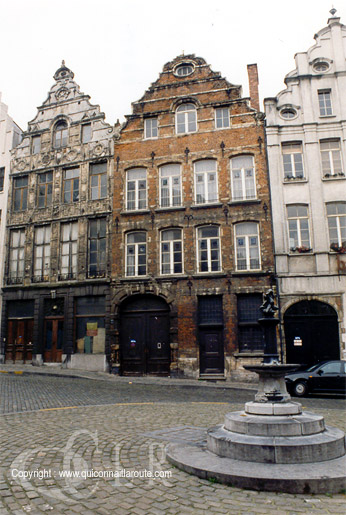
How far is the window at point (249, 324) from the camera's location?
59.0 feet

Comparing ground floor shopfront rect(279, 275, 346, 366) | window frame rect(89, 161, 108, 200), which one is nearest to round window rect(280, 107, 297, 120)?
ground floor shopfront rect(279, 275, 346, 366)

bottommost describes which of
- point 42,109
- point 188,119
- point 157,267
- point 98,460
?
point 98,460

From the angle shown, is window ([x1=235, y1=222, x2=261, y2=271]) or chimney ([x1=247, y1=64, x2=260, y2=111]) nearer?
window ([x1=235, y1=222, x2=261, y2=271])

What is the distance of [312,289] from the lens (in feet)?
58.2

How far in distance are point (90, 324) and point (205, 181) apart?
9.31 m

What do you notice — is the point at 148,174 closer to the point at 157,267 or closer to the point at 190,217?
the point at 190,217

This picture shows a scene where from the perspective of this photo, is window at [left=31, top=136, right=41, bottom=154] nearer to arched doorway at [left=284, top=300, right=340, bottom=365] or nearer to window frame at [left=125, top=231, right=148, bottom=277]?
window frame at [left=125, top=231, right=148, bottom=277]

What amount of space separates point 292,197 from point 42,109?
621 inches

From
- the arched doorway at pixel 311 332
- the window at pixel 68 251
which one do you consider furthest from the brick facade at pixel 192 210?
the window at pixel 68 251

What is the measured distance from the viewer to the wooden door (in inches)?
817

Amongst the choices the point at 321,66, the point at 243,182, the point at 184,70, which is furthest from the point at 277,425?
the point at 184,70

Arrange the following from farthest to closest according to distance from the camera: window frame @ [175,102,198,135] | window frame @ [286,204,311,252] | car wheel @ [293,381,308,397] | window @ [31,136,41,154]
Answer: window @ [31,136,41,154] → window frame @ [175,102,198,135] → window frame @ [286,204,311,252] → car wheel @ [293,381,308,397]

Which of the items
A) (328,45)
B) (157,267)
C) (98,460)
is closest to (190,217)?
(157,267)

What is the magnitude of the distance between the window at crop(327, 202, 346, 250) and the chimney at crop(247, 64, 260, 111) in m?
6.54
